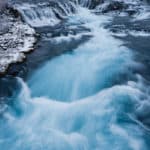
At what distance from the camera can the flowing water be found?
21.3 feet

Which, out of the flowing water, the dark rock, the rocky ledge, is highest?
the dark rock

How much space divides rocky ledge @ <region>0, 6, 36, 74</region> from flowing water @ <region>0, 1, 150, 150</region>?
87cm

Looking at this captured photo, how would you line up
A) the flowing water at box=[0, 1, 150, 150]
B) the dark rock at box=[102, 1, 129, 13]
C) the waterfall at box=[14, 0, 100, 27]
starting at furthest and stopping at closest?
the dark rock at box=[102, 1, 129, 13], the waterfall at box=[14, 0, 100, 27], the flowing water at box=[0, 1, 150, 150]

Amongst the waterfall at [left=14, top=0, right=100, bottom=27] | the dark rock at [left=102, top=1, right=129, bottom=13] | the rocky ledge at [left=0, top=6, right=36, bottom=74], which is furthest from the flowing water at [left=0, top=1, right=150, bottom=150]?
the dark rock at [left=102, top=1, right=129, bottom=13]

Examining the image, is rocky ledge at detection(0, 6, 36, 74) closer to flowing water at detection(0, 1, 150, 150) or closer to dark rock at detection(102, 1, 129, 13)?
flowing water at detection(0, 1, 150, 150)

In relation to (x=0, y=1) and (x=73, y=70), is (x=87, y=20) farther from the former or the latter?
(x=73, y=70)

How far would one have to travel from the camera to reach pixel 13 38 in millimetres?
10812

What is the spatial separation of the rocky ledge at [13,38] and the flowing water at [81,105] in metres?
0.87

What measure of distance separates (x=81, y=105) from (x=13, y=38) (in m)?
4.52

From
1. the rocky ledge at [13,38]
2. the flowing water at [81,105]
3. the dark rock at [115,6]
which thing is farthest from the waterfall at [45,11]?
the flowing water at [81,105]

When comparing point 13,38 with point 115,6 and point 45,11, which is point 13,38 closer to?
point 45,11

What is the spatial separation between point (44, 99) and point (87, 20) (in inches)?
282

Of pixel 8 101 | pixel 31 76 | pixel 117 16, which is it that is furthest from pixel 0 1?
pixel 8 101

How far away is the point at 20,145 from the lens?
21.2ft
